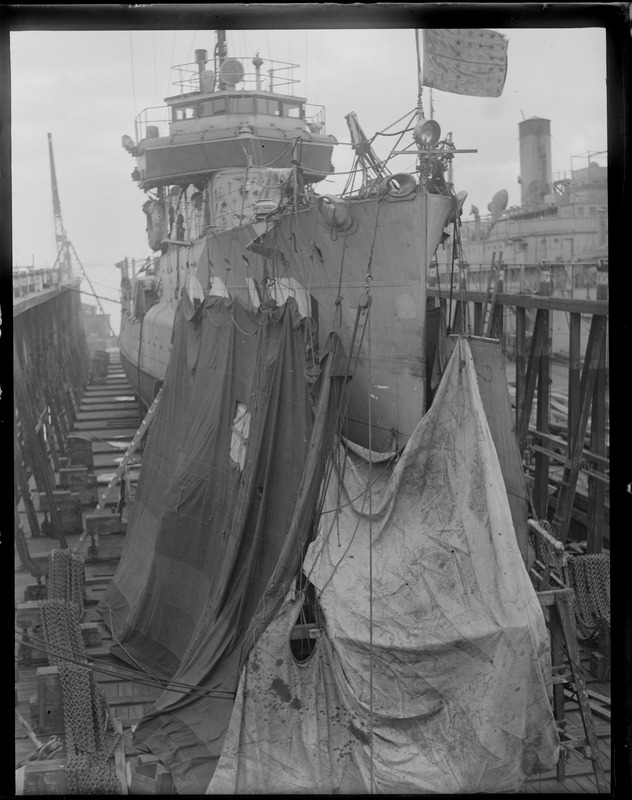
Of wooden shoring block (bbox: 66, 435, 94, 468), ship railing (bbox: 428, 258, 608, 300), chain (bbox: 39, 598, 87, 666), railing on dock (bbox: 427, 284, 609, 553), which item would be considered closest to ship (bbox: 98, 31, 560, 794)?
chain (bbox: 39, 598, 87, 666)

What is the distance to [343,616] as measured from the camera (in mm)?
6273

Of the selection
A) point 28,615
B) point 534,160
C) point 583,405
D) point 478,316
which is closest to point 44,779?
point 28,615

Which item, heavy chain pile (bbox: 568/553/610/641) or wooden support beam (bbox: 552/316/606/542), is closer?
heavy chain pile (bbox: 568/553/610/641)

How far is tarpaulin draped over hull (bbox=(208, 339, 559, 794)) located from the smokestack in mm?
32102

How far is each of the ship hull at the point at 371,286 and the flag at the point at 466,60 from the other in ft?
3.78

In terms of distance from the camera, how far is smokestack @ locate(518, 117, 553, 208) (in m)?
36.4

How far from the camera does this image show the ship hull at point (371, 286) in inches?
300

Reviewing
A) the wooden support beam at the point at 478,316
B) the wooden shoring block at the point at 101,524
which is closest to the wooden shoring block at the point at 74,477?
the wooden shoring block at the point at 101,524

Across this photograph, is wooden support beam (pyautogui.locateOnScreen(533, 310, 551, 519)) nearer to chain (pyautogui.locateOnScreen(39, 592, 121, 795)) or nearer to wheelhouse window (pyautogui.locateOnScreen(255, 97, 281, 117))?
chain (pyautogui.locateOnScreen(39, 592, 121, 795))

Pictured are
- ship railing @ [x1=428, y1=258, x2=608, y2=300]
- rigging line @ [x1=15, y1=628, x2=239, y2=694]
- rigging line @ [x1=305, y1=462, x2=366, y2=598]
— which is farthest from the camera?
ship railing @ [x1=428, y1=258, x2=608, y2=300]

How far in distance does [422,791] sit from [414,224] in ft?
15.2

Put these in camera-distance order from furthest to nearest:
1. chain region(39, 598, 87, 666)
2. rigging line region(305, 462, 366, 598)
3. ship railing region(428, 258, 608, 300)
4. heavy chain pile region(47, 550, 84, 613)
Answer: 1. ship railing region(428, 258, 608, 300)
2. heavy chain pile region(47, 550, 84, 613)
3. chain region(39, 598, 87, 666)
4. rigging line region(305, 462, 366, 598)

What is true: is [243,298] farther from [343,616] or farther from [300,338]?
[343,616]

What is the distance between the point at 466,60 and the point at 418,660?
440 centimetres
